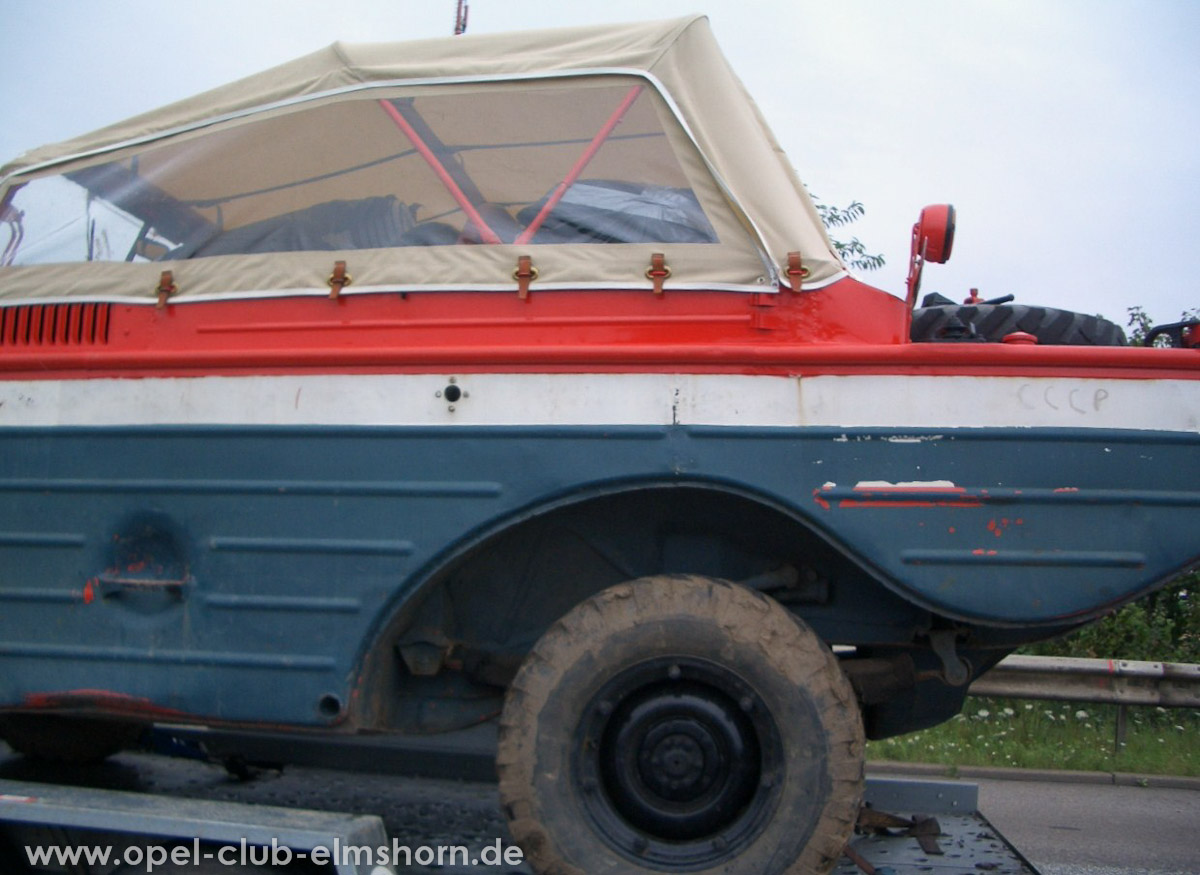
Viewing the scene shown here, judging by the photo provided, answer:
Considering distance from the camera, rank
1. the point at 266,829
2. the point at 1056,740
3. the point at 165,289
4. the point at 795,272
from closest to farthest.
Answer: the point at 266,829, the point at 795,272, the point at 165,289, the point at 1056,740

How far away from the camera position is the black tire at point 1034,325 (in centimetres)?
288

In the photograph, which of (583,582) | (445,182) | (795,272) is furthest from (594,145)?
(583,582)

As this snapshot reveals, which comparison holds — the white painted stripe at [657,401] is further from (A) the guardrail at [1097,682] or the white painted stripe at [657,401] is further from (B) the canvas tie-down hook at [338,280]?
(A) the guardrail at [1097,682]

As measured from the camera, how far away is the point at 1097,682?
6258 millimetres

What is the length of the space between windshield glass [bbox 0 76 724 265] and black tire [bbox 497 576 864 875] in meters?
1.04

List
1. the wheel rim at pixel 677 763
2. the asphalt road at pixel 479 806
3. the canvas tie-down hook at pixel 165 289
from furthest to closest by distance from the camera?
the asphalt road at pixel 479 806 → the canvas tie-down hook at pixel 165 289 → the wheel rim at pixel 677 763

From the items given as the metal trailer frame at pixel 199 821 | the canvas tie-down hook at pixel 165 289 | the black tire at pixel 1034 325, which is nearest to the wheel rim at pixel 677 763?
the metal trailer frame at pixel 199 821

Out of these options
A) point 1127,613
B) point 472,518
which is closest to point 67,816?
point 472,518

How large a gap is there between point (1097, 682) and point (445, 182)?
17.2 feet

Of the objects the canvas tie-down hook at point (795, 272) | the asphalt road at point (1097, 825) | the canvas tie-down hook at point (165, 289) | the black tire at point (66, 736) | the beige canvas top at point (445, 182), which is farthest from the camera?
the asphalt road at point (1097, 825)

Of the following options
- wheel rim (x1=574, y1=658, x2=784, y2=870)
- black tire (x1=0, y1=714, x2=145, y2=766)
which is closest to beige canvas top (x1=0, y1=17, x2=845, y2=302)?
wheel rim (x1=574, y1=658, x2=784, y2=870)

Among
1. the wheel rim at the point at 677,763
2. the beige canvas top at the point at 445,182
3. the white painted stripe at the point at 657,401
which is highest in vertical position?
the beige canvas top at the point at 445,182

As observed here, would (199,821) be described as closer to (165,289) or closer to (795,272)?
(165,289)

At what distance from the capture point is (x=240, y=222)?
10.1 feet
